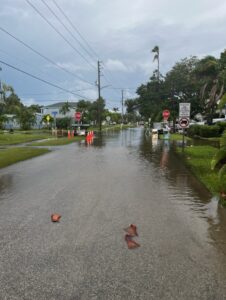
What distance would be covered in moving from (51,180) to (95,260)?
6.20 m

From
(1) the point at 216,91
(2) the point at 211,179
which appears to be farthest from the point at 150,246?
(1) the point at 216,91

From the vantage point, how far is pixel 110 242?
5.02 metres

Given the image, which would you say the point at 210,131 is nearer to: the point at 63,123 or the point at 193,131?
the point at 193,131

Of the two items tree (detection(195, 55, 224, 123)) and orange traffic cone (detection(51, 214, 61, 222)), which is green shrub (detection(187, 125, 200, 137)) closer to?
tree (detection(195, 55, 224, 123))

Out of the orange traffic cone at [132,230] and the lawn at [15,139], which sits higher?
the orange traffic cone at [132,230]

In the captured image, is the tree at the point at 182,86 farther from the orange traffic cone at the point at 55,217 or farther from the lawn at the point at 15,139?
the orange traffic cone at the point at 55,217

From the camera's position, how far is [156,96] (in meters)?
56.3

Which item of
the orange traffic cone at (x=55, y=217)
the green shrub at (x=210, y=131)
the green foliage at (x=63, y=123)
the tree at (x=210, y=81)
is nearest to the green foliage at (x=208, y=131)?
the green shrub at (x=210, y=131)

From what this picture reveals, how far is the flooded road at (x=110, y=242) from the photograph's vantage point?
3654 millimetres

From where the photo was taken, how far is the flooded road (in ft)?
12.0

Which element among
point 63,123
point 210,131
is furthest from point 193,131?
point 63,123

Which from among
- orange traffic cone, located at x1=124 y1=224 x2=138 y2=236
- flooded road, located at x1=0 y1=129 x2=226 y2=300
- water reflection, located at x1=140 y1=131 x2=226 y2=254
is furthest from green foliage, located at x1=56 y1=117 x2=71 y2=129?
orange traffic cone, located at x1=124 y1=224 x2=138 y2=236

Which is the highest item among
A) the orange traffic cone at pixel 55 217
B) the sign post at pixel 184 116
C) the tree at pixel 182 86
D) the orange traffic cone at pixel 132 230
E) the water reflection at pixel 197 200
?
the tree at pixel 182 86

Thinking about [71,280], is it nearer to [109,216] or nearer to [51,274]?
[51,274]
